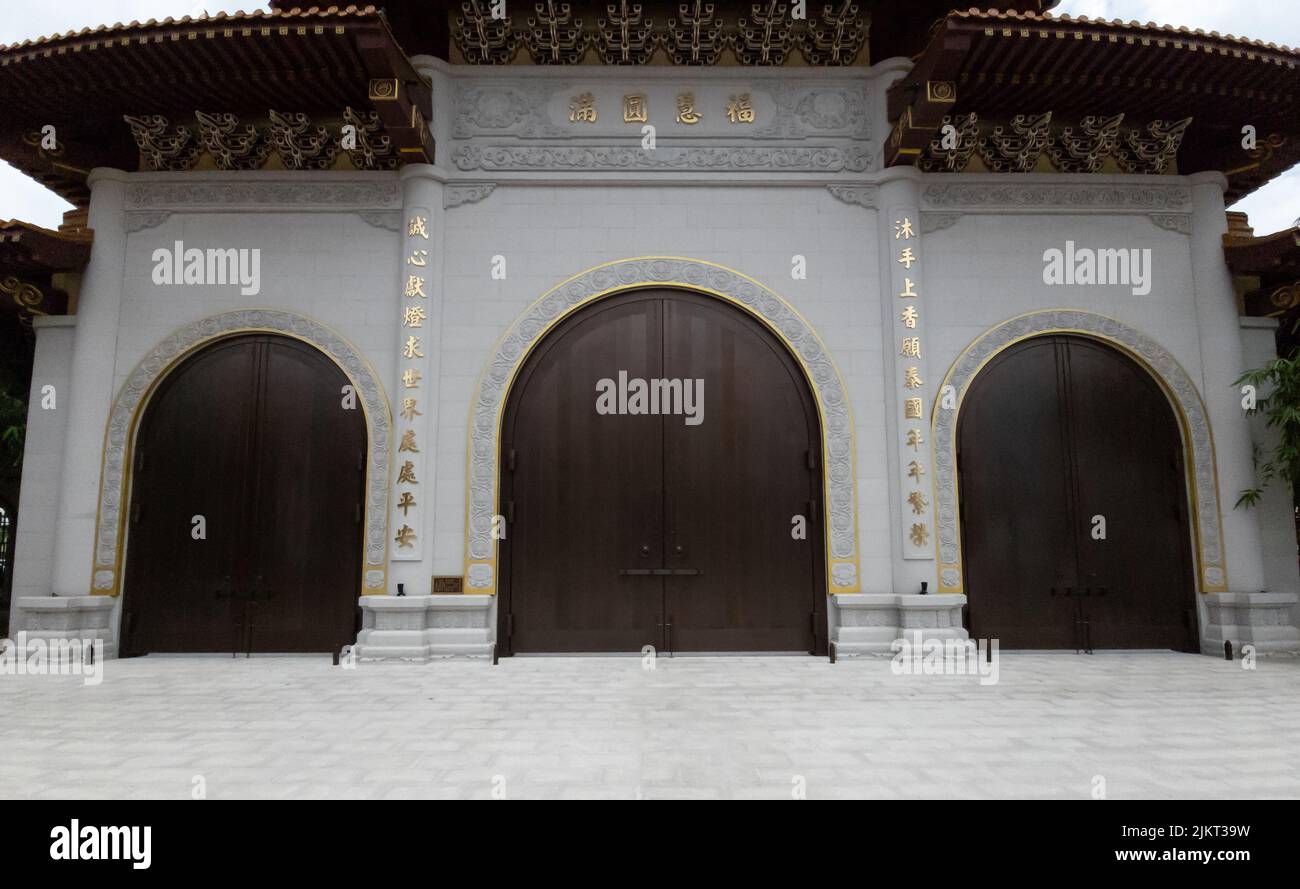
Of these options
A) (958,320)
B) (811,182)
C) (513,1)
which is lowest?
(958,320)

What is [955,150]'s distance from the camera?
6547 millimetres

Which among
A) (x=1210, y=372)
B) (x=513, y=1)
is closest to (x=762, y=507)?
(x=1210, y=372)

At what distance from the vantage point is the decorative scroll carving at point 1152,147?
6.42m

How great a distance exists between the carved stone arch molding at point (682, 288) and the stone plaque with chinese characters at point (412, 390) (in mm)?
405

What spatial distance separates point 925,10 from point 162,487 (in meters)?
7.94

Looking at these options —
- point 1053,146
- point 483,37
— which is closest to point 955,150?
point 1053,146

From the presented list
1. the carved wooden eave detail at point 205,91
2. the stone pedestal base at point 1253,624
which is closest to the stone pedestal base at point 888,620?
the stone pedestal base at point 1253,624

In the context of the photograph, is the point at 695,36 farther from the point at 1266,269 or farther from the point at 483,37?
the point at 1266,269

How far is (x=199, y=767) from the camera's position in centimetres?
299

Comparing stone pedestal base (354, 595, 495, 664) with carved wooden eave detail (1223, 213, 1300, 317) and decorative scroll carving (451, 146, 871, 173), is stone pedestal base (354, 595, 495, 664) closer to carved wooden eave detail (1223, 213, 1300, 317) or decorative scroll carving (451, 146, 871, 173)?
decorative scroll carving (451, 146, 871, 173)

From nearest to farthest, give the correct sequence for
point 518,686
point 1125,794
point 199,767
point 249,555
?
point 1125,794 < point 199,767 < point 518,686 < point 249,555

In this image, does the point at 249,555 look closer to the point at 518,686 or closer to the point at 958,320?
the point at 518,686

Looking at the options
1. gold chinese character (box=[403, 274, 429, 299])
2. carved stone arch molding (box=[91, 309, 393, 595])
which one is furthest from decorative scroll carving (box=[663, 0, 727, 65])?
carved stone arch molding (box=[91, 309, 393, 595])

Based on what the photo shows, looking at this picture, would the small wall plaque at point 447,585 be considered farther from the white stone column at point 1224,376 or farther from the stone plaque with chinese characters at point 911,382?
the white stone column at point 1224,376
